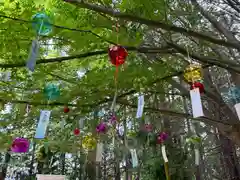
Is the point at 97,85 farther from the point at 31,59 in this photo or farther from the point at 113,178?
the point at 113,178

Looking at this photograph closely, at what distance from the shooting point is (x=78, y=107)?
7.04 ft

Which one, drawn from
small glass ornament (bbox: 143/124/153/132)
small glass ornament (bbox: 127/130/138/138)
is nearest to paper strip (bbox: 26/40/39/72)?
small glass ornament (bbox: 143/124/153/132)

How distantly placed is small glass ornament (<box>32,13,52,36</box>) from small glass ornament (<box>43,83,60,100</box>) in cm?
66

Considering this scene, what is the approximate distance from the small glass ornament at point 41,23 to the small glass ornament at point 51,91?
2.16ft

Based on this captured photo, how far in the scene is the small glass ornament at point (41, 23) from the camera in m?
1.18

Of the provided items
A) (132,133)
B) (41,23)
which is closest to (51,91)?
(41,23)

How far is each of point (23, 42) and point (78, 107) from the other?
34.4 inches

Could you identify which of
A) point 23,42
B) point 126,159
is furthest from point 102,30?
point 126,159

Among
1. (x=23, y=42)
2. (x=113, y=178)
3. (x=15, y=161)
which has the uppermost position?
(x=23, y=42)

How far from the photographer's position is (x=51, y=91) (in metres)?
1.83

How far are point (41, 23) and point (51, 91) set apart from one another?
0.73 m

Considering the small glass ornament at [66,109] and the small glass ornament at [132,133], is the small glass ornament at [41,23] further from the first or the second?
the small glass ornament at [132,133]

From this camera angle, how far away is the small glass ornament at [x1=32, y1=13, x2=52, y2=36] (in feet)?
3.89

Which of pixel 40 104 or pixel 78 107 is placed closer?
pixel 40 104
